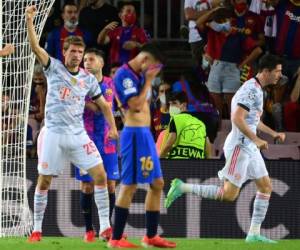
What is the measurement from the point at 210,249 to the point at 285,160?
128 inches

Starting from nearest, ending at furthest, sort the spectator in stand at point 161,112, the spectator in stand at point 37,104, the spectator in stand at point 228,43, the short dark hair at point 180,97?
the short dark hair at point 180,97 < the spectator in stand at point 161,112 < the spectator in stand at point 37,104 < the spectator in stand at point 228,43

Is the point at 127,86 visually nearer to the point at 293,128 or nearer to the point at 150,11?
the point at 293,128

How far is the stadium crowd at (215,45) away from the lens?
18.0m

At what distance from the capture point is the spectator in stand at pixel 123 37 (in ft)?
61.2

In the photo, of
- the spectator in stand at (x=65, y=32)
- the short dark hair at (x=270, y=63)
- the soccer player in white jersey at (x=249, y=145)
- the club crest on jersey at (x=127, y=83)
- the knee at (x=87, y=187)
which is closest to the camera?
the club crest on jersey at (x=127, y=83)

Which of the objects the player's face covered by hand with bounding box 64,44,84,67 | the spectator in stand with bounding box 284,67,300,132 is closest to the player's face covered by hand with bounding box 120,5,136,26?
the spectator in stand with bounding box 284,67,300,132

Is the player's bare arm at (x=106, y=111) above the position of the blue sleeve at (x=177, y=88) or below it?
above

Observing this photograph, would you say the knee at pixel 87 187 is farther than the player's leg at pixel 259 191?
Yes

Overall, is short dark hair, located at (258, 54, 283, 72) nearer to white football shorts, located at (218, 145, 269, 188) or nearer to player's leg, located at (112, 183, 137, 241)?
white football shorts, located at (218, 145, 269, 188)

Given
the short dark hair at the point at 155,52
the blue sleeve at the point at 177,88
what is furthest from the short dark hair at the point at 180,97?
the short dark hair at the point at 155,52

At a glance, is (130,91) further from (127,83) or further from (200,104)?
(200,104)

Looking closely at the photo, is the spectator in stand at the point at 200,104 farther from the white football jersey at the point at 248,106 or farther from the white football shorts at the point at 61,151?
the white football shorts at the point at 61,151

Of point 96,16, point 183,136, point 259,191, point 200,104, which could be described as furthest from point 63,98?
point 96,16

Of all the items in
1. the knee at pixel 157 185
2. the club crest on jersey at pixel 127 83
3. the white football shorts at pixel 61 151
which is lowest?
the knee at pixel 157 185
